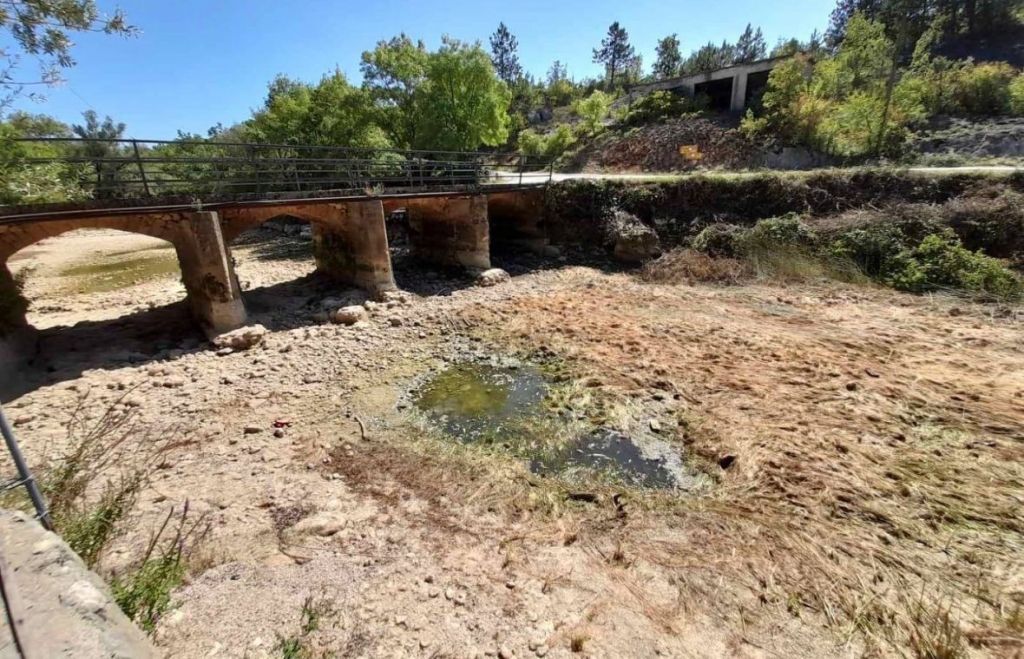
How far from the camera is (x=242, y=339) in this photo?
10.1m

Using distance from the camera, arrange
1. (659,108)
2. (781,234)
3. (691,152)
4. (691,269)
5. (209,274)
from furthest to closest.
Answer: (659,108) → (691,152) → (691,269) → (781,234) → (209,274)

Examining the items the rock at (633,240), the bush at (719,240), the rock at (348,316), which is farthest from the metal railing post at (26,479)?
the bush at (719,240)

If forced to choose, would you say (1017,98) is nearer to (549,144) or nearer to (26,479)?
(549,144)

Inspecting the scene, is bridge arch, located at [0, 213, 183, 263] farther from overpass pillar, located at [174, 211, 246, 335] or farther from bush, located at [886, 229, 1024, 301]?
bush, located at [886, 229, 1024, 301]

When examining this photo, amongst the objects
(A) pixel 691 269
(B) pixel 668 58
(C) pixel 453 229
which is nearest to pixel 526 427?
(A) pixel 691 269

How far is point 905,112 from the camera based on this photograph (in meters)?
21.4

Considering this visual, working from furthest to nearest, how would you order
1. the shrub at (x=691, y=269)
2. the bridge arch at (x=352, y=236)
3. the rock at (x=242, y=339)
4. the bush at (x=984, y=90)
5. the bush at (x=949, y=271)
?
the bush at (x=984, y=90), the shrub at (x=691, y=269), the bridge arch at (x=352, y=236), the bush at (x=949, y=271), the rock at (x=242, y=339)

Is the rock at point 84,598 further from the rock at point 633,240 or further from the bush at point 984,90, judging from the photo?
the bush at point 984,90

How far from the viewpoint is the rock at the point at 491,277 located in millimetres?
15125

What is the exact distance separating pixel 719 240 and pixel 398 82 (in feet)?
60.0

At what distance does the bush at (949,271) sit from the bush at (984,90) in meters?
17.5

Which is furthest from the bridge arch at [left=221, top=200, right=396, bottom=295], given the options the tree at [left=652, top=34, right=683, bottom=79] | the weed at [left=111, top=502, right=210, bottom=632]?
the tree at [left=652, top=34, right=683, bottom=79]

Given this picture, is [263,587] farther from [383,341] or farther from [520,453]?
[383,341]

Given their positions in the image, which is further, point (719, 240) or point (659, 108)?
point (659, 108)
